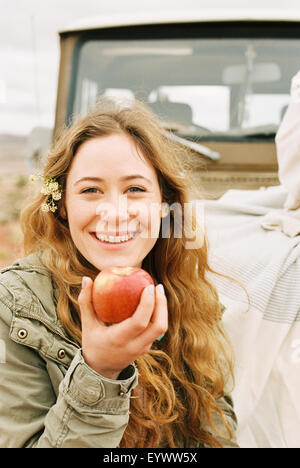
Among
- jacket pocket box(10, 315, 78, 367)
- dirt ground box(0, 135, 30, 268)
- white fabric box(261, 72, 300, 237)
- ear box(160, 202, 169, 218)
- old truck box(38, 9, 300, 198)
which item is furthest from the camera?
dirt ground box(0, 135, 30, 268)

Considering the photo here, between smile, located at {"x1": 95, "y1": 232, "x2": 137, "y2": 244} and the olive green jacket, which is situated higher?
smile, located at {"x1": 95, "y1": 232, "x2": 137, "y2": 244}

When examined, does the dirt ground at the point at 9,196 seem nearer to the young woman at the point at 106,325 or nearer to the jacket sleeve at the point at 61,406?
the young woman at the point at 106,325

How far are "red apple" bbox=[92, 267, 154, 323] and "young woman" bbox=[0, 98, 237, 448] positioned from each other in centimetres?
3

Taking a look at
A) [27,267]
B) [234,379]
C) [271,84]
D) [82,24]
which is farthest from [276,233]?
[82,24]

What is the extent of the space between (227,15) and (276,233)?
5.56ft

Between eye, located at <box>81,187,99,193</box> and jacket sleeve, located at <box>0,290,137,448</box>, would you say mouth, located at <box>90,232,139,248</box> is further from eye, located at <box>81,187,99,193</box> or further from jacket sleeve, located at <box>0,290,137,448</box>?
jacket sleeve, located at <box>0,290,137,448</box>

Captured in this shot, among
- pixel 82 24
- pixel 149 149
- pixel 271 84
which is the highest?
pixel 82 24

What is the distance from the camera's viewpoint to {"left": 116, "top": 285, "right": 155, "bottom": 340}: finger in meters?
1.02

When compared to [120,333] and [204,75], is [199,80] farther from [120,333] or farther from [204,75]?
[120,333]

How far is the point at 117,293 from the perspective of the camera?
1090mm

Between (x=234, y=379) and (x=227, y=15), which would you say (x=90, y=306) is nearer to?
(x=234, y=379)

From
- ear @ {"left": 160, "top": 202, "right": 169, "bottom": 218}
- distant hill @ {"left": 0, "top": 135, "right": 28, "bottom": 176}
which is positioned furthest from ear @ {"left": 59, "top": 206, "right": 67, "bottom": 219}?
distant hill @ {"left": 0, "top": 135, "right": 28, "bottom": 176}

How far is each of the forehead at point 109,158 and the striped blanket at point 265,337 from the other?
17.3 inches

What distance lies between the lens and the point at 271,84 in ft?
10.3
